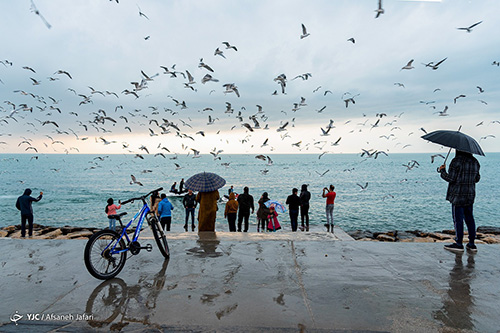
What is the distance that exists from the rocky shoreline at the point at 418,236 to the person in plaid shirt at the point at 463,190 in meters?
10.6

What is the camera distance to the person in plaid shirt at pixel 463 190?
22.0ft

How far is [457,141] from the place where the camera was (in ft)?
21.8

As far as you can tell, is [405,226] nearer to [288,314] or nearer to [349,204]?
[349,204]

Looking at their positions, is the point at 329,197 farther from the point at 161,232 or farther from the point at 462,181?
the point at 161,232

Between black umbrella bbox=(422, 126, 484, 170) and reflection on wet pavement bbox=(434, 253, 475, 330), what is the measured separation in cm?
Result: 239

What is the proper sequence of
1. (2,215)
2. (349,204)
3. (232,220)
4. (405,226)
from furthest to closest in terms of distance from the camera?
(349,204), (2,215), (405,226), (232,220)

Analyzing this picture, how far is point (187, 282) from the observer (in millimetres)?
4938

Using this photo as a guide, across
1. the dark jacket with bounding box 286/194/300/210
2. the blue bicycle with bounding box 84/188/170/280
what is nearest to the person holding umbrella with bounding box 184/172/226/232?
the blue bicycle with bounding box 84/188/170/280

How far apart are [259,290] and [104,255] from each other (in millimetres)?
2661

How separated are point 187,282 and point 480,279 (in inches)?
195

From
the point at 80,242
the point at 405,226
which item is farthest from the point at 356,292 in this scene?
the point at 405,226

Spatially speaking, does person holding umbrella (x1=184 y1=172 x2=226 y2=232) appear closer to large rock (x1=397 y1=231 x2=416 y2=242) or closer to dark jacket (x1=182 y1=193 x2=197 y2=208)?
dark jacket (x1=182 y1=193 x2=197 y2=208)

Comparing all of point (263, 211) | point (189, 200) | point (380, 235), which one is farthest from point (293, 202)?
point (380, 235)

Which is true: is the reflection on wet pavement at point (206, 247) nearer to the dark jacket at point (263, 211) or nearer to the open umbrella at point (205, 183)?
the open umbrella at point (205, 183)
